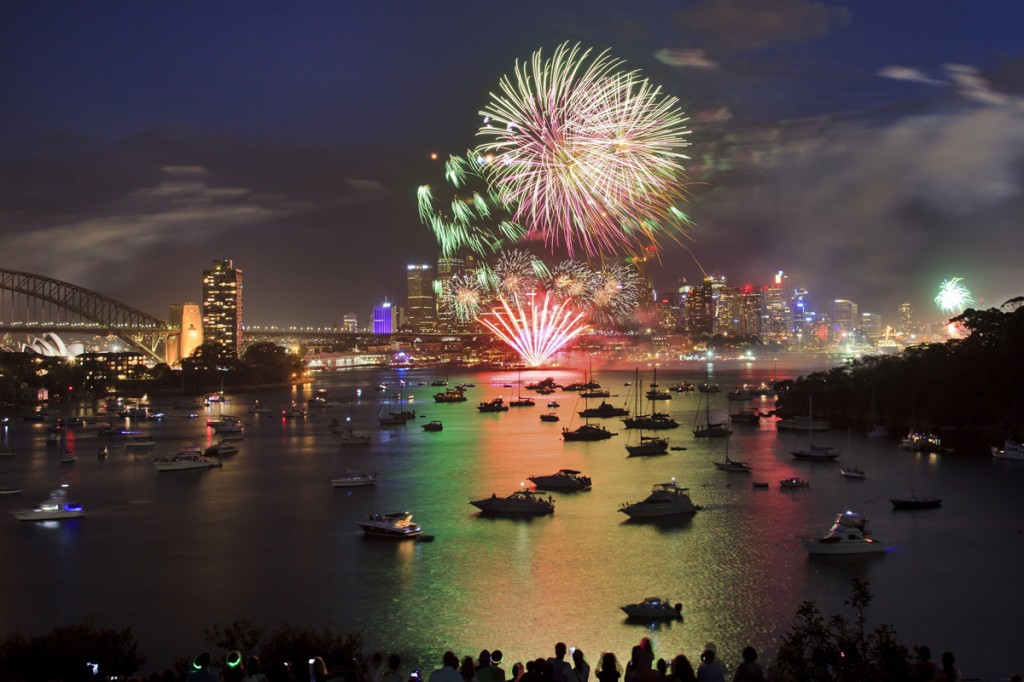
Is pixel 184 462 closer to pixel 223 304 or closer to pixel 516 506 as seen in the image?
pixel 516 506

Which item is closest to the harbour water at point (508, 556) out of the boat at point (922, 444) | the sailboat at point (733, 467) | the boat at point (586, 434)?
the sailboat at point (733, 467)

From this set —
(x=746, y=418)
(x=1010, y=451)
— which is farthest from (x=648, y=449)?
(x=746, y=418)

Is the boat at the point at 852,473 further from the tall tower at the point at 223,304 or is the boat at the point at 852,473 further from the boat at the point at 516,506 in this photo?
the tall tower at the point at 223,304

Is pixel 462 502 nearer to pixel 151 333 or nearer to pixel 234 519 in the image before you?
pixel 234 519

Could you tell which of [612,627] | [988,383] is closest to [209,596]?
[612,627]

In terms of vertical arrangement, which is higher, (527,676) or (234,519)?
(527,676)
